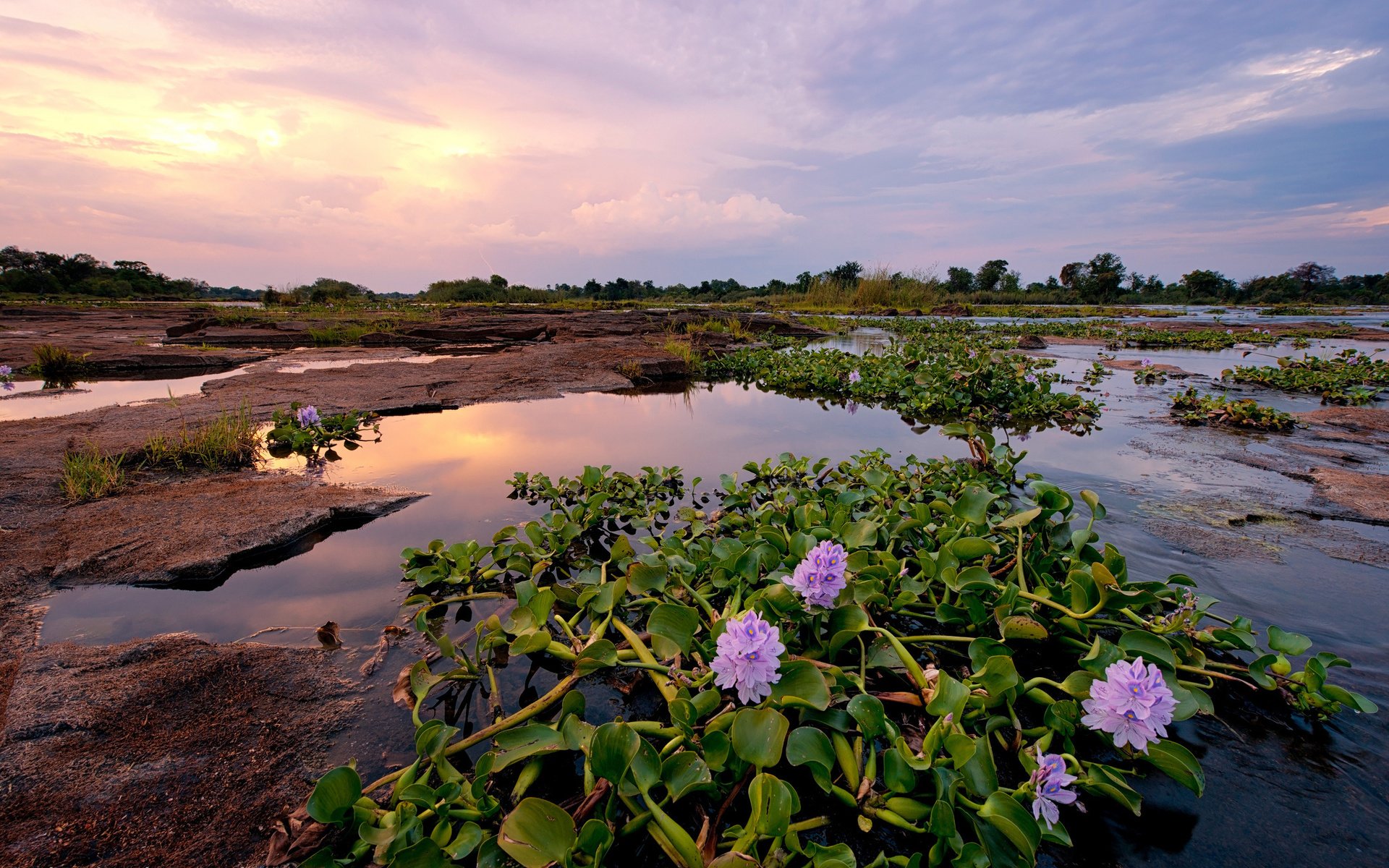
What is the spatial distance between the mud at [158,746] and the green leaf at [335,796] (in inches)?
8.4

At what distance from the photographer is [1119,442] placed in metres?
4.12

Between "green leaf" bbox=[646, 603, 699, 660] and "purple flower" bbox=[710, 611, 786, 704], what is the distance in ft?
0.79

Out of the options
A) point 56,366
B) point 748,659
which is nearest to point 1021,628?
point 748,659

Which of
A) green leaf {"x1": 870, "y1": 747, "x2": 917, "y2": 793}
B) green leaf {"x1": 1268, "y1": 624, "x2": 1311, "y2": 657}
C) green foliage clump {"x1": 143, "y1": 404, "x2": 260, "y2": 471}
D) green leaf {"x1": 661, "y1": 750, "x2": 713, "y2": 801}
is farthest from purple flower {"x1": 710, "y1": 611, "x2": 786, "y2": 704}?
green foliage clump {"x1": 143, "y1": 404, "x2": 260, "y2": 471}

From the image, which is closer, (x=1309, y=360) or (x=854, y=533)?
(x=854, y=533)

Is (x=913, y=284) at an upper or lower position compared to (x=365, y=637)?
upper

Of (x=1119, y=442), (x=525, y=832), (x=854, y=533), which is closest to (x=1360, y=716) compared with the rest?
(x=854, y=533)

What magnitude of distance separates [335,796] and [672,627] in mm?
750

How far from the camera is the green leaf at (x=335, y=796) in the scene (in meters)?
0.98

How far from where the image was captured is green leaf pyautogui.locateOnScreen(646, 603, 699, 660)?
1.42 m

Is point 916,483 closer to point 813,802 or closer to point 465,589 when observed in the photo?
point 813,802

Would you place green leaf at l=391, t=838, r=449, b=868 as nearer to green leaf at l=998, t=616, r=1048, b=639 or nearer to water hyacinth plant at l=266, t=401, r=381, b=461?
green leaf at l=998, t=616, r=1048, b=639

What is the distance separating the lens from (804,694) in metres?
1.22

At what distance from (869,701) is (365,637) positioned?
60.7 inches
